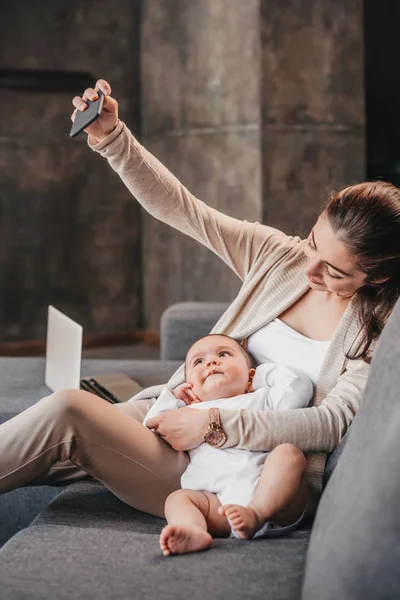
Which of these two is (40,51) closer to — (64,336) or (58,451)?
(64,336)

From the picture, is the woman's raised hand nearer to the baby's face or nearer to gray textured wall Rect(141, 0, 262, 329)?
the baby's face

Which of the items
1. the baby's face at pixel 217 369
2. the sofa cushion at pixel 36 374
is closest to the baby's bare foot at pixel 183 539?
the baby's face at pixel 217 369

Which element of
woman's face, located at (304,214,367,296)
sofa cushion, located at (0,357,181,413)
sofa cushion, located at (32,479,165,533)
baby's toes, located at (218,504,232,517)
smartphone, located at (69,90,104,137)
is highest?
smartphone, located at (69,90,104,137)

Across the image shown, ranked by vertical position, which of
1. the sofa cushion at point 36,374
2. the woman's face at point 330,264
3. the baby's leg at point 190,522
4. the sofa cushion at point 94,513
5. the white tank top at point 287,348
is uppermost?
the woman's face at point 330,264

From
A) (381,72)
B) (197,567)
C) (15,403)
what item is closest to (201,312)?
(15,403)

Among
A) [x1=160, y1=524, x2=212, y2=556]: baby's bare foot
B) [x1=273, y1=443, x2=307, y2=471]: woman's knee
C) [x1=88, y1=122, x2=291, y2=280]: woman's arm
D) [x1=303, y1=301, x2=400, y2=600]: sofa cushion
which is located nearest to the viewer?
[x1=303, y1=301, x2=400, y2=600]: sofa cushion

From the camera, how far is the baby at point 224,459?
5.51 feet

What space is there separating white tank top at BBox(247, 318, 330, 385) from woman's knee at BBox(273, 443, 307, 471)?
311mm

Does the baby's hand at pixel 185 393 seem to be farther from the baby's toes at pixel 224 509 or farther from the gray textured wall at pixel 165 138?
the gray textured wall at pixel 165 138

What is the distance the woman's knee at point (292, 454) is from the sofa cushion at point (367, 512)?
240 millimetres

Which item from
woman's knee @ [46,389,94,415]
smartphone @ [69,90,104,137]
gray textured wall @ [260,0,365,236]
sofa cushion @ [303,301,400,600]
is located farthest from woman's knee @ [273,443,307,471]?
gray textured wall @ [260,0,365,236]

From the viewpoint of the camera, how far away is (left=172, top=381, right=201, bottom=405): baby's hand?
2084 mm

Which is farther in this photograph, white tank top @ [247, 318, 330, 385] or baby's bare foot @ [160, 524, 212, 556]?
Answer: white tank top @ [247, 318, 330, 385]

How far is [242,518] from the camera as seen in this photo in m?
1.68
